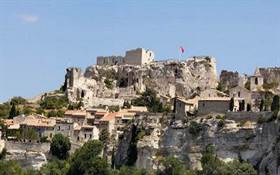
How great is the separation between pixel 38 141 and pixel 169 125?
13.9 m

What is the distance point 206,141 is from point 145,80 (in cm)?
2658

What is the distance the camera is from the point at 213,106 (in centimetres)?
8750

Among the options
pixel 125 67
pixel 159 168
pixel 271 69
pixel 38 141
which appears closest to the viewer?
pixel 159 168

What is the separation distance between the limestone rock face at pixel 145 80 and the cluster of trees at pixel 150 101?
6.23 ft

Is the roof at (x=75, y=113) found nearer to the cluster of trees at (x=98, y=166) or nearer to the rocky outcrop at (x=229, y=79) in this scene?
the cluster of trees at (x=98, y=166)

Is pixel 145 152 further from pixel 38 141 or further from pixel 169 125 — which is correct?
pixel 38 141

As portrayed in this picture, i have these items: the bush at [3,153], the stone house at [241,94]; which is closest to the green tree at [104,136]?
Result: the bush at [3,153]

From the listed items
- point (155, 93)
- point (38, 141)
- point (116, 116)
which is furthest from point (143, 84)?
point (38, 141)

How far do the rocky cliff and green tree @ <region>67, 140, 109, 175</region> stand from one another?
239 centimetres

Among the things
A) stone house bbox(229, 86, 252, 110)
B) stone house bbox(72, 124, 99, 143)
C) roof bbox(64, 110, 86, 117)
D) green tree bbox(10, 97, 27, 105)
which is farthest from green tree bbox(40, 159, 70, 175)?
green tree bbox(10, 97, 27, 105)

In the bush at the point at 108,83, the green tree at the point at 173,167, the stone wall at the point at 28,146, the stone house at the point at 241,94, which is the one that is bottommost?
the green tree at the point at 173,167

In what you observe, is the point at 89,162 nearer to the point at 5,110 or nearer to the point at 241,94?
the point at 241,94

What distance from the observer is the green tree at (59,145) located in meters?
91.2

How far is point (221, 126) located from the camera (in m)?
84.7
